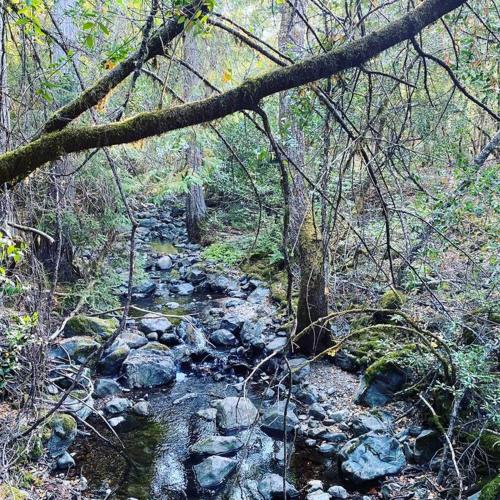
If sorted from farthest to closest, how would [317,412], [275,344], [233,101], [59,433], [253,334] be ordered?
[253,334] → [275,344] → [317,412] → [59,433] → [233,101]

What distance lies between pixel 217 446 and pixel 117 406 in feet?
4.55

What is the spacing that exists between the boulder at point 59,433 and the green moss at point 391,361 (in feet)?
10.00

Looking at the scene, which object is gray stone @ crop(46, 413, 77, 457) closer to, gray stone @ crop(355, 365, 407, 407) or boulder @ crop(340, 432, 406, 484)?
boulder @ crop(340, 432, 406, 484)

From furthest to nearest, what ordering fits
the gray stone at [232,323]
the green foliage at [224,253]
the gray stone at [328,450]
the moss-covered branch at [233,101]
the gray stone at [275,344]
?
the green foliage at [224,253], the gray stone at [232,323], the gray stone at [275,344], the gray stone at [328,450], the moss-covered branch at [233,101]

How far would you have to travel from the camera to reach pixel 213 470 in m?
4.26

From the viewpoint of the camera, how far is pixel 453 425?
12.1 ft

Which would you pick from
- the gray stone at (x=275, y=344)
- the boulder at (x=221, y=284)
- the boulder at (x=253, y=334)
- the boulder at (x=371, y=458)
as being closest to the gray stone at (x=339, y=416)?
the boulder at (x=371, y=458)

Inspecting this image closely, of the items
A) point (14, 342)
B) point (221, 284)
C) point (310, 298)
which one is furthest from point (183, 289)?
point (14, 342)

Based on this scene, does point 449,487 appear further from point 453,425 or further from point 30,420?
point 30,420

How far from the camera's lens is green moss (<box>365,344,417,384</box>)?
192 inches

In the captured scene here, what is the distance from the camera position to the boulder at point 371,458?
13.4 feet

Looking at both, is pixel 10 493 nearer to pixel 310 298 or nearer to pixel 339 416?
pixel 339 416

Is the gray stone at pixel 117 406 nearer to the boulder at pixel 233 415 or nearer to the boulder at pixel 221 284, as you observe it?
the boulder at pixel 233 415

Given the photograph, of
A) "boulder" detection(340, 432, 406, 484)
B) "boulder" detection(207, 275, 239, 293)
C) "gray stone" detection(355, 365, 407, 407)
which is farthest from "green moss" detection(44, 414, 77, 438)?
"boulder" detection(207, 275, 239, 293)
